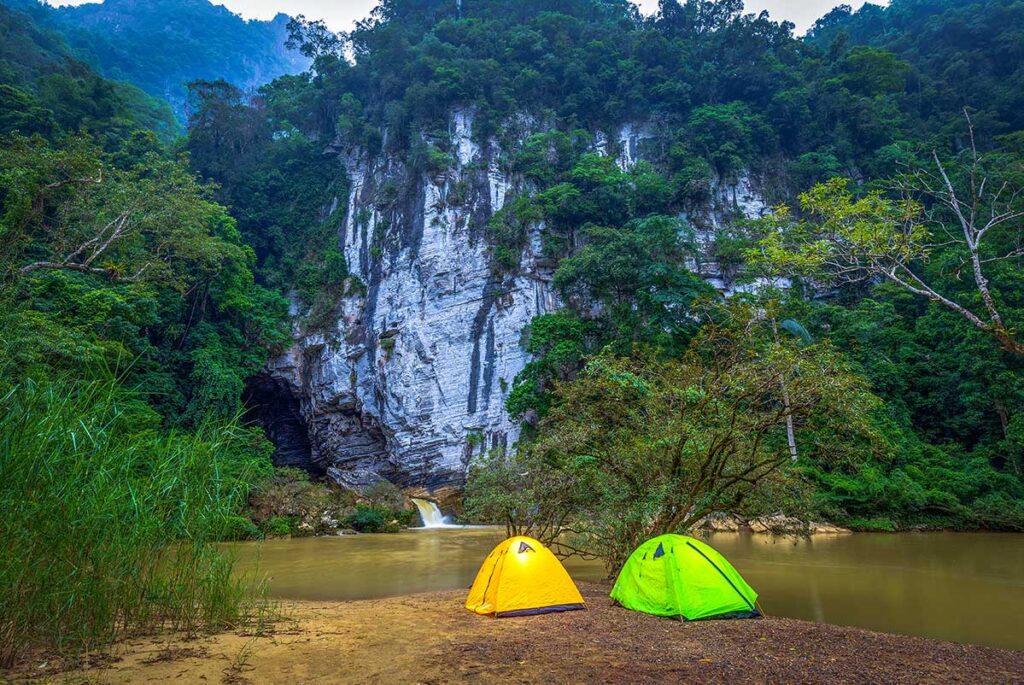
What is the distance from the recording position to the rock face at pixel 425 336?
21.1 m

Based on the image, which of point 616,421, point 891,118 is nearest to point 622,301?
point 616,421

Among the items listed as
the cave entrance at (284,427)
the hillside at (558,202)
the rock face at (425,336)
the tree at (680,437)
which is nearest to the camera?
the tree at (680,437)

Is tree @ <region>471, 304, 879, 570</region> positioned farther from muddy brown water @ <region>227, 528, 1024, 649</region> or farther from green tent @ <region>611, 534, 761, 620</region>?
muddy brown water @ <region>227, 528, 1024, 649</region>

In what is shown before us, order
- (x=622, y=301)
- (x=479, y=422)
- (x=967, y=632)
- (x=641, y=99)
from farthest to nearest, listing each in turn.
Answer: (x=641, y=99)
(x=479, y=422)
(x=622, y=301)
(x=967, y=632)

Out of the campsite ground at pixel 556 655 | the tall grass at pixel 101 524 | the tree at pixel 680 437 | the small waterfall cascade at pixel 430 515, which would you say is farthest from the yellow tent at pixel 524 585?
the small waterfall cascade at pixel 430 515

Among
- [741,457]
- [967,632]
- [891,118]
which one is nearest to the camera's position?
[967,632]

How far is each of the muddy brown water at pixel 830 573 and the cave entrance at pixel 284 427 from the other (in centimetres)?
1009

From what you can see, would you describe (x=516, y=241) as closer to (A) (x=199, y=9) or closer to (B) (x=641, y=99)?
(B) (x=641, y=99)

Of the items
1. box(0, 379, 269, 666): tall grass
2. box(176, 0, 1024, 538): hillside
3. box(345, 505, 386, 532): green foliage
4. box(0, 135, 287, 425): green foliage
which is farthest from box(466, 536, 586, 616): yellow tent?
box(345, 505, 386, 532): green foliage

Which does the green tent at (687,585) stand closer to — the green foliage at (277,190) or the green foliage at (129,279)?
the green foliage at (129,279)

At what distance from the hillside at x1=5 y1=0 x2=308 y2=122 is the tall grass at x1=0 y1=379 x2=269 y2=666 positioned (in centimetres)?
4020

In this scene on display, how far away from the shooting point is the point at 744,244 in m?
21.0

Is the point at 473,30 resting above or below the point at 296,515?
above

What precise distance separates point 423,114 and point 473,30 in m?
5.69
